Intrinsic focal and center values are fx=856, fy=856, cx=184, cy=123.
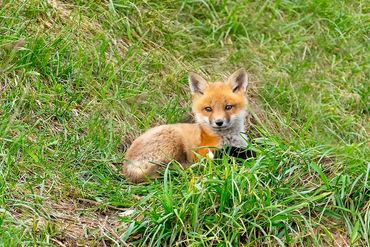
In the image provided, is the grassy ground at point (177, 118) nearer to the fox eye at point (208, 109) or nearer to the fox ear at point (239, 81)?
the fox ear at point (239, 81)

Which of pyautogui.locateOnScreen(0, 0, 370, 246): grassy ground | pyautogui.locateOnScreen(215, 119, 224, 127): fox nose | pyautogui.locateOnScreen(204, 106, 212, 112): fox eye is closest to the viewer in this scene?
pyautogui.locateOnScreen(0, 0, 370, 246): grassy ground

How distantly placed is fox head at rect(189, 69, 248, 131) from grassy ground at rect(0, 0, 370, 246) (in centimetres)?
38

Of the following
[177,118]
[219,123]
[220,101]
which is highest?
[220,101]

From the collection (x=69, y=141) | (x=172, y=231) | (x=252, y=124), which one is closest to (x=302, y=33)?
(x=252, y=124)

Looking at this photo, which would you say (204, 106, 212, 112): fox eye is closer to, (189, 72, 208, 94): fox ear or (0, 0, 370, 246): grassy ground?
(189, 72, 208, 94): fox ear

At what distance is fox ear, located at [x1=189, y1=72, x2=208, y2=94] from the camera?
7.65 meters

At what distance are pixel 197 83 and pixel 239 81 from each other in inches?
14.8

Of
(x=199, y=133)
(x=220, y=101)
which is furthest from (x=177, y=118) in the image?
(x=220, y=101)

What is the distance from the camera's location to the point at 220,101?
743 cm

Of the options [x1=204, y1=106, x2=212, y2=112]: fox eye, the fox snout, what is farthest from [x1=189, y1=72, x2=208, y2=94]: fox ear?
the fox snout

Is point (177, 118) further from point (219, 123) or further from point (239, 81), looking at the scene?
point (219, 123)

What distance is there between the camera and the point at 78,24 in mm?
8445

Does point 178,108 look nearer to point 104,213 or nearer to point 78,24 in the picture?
point 78,24

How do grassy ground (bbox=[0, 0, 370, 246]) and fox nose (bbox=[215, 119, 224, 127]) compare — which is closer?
grassy ground (bbox=[0, 0, 370, 246])
